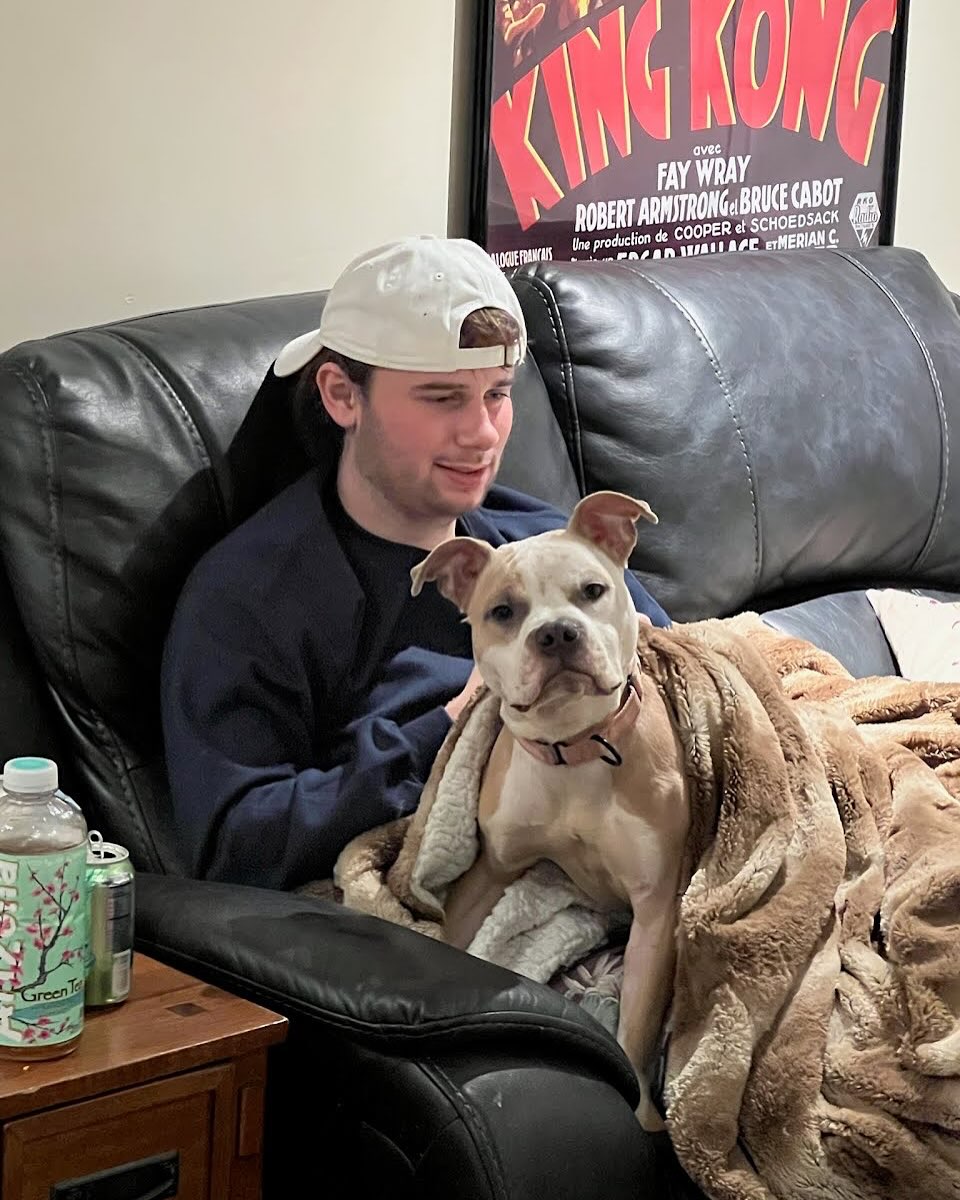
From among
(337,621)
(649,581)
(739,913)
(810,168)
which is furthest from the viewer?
(810,168)

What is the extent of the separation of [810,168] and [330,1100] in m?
2.12

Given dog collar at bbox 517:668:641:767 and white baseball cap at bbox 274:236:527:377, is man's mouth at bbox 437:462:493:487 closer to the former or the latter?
white baseball cap at bbox 274:236:527:377

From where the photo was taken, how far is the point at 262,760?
1602mm

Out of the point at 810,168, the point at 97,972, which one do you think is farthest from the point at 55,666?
the point at 810,168

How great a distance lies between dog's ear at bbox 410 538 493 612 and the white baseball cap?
244 mm

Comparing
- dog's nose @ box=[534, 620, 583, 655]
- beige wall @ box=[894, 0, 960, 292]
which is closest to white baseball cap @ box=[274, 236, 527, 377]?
dog's nose @ box=[534, 620, 583, 655]

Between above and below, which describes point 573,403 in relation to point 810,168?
below

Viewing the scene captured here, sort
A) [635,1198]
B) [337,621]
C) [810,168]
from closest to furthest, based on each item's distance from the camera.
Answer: [635,1198]
[337,621]
[810,168]

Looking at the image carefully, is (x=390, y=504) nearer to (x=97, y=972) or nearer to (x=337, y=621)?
(x=337, y=621)

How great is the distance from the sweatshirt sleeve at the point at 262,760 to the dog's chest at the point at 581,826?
0.13 m

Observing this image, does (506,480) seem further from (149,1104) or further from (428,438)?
(149,1104)

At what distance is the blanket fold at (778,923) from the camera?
1.38 metres

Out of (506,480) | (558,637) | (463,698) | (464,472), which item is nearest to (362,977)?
(558,637)

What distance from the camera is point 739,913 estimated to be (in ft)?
4.71
